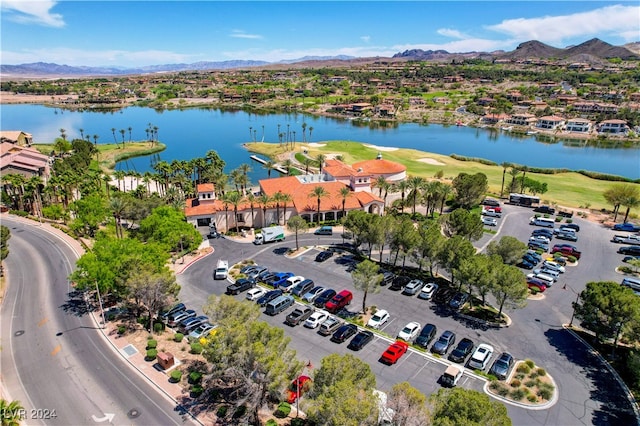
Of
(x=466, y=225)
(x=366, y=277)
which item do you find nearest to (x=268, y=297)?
(x=366, y=277)

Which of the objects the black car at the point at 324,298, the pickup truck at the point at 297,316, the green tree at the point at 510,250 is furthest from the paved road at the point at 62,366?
the green tree at the point at 510,250

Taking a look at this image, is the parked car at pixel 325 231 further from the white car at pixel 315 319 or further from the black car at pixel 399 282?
the white car at pixel 315 319

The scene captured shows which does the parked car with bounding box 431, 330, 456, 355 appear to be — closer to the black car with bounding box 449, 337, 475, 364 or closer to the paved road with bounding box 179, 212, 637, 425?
the black car with bounding box 449, 337, 475, 364

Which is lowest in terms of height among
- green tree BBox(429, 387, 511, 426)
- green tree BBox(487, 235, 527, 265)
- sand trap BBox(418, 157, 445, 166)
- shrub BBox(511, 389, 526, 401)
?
shrub BBox(511, 389, 526, 401)

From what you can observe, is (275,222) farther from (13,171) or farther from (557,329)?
(13,171)

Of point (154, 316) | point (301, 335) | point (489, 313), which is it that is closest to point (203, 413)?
point (301, 335)

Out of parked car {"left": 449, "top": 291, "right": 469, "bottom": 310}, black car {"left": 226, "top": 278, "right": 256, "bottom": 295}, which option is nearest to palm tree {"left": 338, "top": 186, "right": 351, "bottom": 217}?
black car {"left": 226, "top": 278, "right": 256, "bottom": 295}
